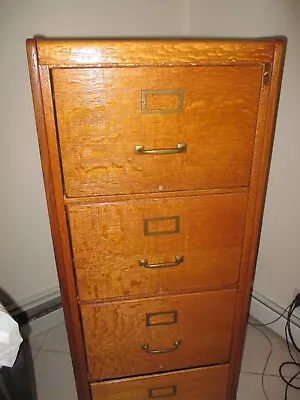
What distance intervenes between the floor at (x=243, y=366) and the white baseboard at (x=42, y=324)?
0.02 metres

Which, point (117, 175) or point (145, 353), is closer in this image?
point (117, 175)

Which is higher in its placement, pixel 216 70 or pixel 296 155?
pixel 216 70

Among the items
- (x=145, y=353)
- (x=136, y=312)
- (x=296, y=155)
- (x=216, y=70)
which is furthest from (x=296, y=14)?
(x=145, y=353)

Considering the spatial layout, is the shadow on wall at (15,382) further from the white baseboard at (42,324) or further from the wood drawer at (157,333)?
the white baseboard at (42,324)

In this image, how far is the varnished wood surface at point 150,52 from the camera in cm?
58

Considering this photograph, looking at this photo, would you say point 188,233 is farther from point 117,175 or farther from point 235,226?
point 117,175

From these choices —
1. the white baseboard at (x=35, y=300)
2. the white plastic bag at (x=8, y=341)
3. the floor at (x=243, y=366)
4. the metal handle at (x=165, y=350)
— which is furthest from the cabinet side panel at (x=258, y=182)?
the white baseboard at (x=35, y=300)

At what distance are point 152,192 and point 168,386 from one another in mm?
649

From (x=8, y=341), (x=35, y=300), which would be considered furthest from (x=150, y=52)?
(x=35, y=300)

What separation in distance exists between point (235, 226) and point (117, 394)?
0.63 metres

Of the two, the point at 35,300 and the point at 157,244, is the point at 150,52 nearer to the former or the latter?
the point at 157,244

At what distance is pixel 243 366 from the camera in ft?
4.26

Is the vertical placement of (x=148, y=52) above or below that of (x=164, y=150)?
above

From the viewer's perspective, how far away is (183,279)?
0.84m
